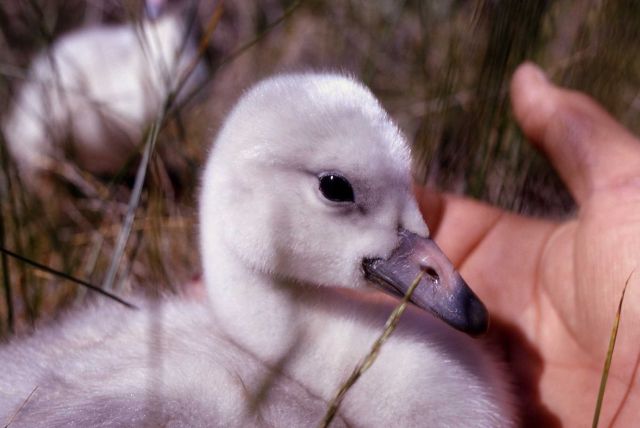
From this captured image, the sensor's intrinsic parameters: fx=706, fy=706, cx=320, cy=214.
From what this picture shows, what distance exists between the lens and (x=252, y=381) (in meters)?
1.21

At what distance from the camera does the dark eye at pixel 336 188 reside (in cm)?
117

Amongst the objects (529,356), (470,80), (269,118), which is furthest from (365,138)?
(470,80)

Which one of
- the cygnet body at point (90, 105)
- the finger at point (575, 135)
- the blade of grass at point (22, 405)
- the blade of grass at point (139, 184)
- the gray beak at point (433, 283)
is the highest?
the finger at point (575, 135)

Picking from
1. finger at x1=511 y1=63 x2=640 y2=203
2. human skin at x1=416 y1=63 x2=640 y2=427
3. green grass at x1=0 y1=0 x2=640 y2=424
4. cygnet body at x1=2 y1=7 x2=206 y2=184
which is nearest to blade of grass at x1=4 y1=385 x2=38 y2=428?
green grass at x1=0 y1=0 x2=640 y2=424

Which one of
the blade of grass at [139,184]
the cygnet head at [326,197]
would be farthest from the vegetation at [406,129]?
the cygnet head at [326,197]

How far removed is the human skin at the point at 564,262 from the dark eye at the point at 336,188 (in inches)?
23.3

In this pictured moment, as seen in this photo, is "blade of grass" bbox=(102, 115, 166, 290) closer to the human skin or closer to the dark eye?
the dark eye

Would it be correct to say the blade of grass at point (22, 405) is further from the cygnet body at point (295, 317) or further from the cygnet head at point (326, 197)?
the cygnet head at point (326, 197)

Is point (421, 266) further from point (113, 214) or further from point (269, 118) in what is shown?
point (113, 214)

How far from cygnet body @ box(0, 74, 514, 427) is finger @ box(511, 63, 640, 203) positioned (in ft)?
1.67

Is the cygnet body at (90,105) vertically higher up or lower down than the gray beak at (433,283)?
higher up

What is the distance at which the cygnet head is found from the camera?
1163mm

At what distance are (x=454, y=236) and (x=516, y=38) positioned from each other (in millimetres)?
544

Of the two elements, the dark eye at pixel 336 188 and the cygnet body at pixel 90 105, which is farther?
the cygnet body at pixel 90 105
